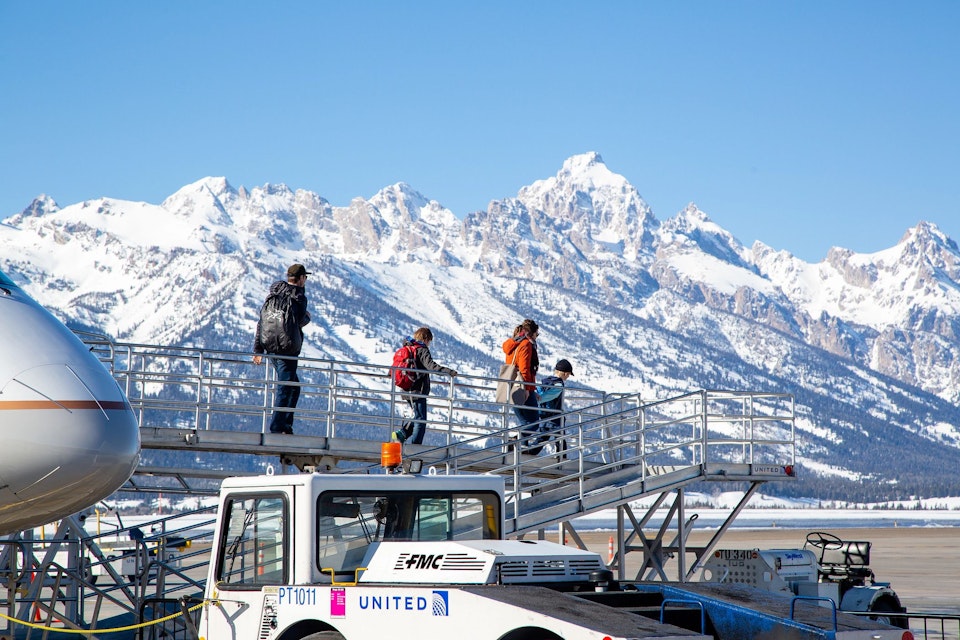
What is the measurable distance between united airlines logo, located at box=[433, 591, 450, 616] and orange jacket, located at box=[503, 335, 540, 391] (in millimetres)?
10084

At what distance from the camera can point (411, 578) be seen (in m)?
8.49

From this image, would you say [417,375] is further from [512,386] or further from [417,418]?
[512,386]

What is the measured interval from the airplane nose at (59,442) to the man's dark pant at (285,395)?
6.96 metres

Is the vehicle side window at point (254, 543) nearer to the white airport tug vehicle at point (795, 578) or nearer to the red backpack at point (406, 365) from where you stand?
the red backpack at point (406, 365)

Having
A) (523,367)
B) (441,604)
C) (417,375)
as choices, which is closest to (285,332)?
(417,375)

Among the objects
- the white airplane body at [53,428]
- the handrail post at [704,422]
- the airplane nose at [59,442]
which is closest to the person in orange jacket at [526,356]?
the handrail post at [704,422]

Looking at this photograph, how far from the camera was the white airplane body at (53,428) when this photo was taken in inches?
332

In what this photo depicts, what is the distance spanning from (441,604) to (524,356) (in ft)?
33.9

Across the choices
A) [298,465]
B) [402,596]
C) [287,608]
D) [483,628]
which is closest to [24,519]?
[287,608]

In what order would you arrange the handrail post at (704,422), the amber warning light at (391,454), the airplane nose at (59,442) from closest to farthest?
the airplane nose at (59,442), the amber warning light at (391,454), the handrail post at (704,422)

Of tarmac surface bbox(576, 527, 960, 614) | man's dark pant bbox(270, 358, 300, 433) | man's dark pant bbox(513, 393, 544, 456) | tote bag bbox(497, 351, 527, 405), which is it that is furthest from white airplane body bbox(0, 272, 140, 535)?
tarmac surface bbox(576, 527, 960, 614)

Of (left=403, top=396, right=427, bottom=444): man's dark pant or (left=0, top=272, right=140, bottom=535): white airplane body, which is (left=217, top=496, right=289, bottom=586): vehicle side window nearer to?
(left=0, top=272, right=140, bottom=535): white airplane body

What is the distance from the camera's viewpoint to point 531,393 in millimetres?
18328

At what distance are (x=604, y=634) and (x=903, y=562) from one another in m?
36.0
